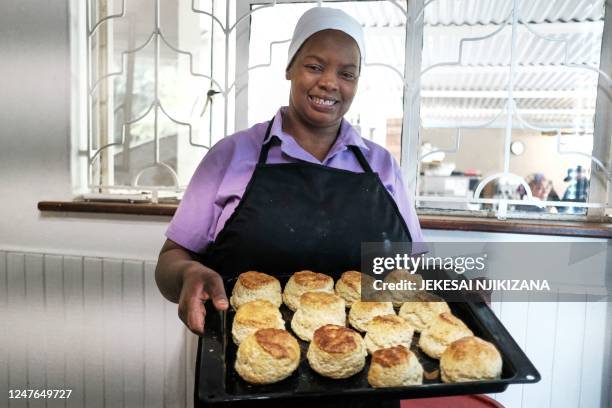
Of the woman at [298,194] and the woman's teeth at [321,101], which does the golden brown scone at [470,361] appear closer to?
the woman at [298,194]

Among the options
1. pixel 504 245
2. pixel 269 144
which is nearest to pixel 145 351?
pixel 269 144

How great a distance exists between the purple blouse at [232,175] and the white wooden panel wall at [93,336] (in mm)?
874

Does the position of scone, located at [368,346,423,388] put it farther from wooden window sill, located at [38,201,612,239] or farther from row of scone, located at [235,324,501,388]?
wooden window sill, located at [38,201,612,239]

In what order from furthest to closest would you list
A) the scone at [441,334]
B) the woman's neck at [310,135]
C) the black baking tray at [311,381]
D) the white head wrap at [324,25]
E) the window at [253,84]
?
the window at [253,84], the woman's neck at [310,135], the white head wrap at [324,25], the scone at [441,334], the black baking tray at [311,381]

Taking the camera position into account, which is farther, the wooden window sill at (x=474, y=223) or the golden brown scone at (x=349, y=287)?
the wooden window sill at (x=474, y=223)

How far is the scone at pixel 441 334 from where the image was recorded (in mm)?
982

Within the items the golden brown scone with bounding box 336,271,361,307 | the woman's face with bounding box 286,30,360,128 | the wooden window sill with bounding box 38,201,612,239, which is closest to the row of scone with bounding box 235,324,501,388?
the golden brown scone with bounding box 336,271,361,307

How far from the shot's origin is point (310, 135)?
4.32 feet

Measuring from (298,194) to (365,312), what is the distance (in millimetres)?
348

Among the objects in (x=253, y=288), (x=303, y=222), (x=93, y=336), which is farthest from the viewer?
(x=93, y=336)

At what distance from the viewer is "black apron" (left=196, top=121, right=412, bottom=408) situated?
1.19m

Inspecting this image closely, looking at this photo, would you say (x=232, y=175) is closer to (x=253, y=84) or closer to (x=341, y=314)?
(x=341, y=314)

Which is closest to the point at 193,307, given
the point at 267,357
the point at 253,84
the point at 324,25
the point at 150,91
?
the point at 267,357

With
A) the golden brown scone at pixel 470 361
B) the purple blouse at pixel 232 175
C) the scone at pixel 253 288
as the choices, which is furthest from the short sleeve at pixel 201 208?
the golden brown scone at pixel 470 361
